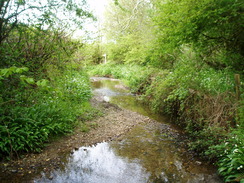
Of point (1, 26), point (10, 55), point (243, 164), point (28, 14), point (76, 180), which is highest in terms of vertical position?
point (28, 14)

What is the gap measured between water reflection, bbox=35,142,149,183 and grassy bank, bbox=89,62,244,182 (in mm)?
1946

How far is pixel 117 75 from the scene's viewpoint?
25.5 metres

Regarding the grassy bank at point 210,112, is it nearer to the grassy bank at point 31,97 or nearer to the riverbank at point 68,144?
the riverbank at point 68,144

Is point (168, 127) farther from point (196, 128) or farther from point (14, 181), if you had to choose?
point (14, 181)

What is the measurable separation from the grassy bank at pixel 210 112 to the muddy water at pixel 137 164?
49cm

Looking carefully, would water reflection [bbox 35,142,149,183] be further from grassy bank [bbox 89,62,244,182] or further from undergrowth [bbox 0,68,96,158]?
grassy bank [bbox 89,62,244,182]

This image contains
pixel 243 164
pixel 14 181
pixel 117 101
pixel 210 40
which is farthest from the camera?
pixel 117 101

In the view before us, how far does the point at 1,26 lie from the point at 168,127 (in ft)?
22.0

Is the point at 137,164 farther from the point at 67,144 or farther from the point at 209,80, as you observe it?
the point at 209,80

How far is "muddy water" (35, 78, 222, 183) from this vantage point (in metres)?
4.38

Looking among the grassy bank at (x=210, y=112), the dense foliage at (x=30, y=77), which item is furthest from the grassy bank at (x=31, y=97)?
the grassy bank at (x=210, y=112)

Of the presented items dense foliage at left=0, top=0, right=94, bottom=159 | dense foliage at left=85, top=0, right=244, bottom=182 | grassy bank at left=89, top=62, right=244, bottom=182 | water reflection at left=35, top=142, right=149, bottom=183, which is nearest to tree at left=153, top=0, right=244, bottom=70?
dense foliage at left=85, top=0, right=244, bottom=182

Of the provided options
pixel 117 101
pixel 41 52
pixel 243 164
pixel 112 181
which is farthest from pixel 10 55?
pixel 117 101

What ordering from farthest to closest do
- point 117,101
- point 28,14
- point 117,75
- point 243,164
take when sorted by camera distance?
point 117,75
point 117,101
point 28,14
point 243,164
